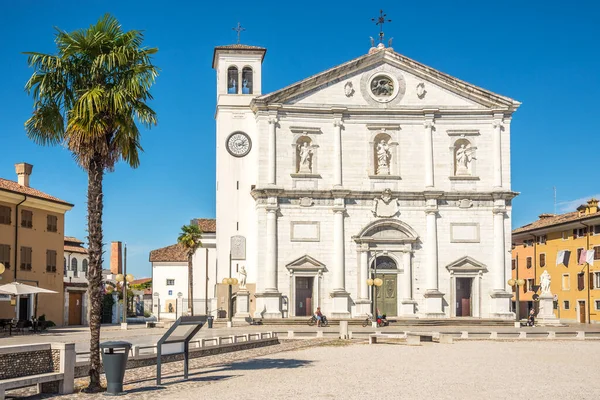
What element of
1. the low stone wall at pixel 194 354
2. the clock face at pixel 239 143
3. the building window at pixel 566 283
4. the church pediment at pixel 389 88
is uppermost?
the church pediment at pixel 389 88

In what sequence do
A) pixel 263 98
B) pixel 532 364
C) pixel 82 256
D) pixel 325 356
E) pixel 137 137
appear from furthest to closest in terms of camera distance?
pixel 82 256
pixel 263 98
pixel 325 356
pixel 532 364
pixel 137 137

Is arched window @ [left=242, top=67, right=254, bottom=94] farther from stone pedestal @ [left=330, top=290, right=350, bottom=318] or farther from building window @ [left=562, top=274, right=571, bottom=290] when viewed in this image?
building window @ [left=562, top=274, right=571, bottom=290]

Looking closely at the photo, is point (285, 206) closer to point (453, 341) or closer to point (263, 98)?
point (263, 98)

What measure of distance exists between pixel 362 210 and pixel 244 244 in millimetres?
8016

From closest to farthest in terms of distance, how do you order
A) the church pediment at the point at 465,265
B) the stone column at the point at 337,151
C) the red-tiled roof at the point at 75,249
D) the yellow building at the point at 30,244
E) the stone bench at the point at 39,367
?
the stone bench at the point at 39,367
the yellow building at the point at 30,244
the stone column at the point at 337,151
the church pediment at the point at 465,265
the red-tiled roof at the point at 75,249

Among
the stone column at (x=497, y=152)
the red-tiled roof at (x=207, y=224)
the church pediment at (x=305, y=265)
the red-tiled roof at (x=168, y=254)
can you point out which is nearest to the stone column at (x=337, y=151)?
the church pediment at (x=305, y=265)

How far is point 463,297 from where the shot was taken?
53.4 meters

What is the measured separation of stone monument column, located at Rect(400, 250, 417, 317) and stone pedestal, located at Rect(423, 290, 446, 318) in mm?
870

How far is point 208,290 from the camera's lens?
6266cm

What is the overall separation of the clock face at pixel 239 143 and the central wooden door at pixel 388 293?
1203 centimetres

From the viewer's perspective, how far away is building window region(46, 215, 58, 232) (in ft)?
165

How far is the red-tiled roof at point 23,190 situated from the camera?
152 ft

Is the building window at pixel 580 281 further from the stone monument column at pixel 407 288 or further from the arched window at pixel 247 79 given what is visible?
the arched window at pixel 247 79

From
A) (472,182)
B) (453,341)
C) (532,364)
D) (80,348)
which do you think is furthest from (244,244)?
(532,364)
